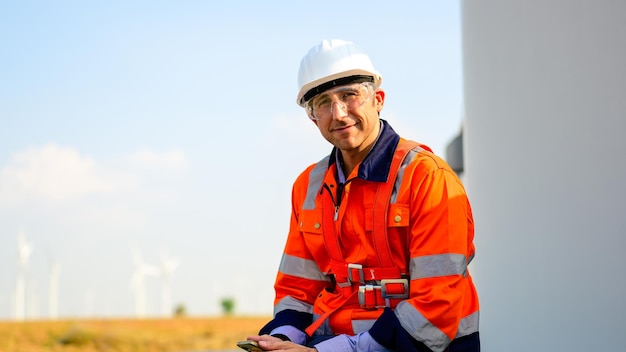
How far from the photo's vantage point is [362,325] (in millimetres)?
3258

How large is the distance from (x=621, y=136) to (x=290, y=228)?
1335mm

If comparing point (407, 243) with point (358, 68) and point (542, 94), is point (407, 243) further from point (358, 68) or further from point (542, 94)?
point (542, 94)

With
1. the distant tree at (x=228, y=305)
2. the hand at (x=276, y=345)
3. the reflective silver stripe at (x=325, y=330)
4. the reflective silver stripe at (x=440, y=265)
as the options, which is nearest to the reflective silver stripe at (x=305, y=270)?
the reflective silver stripe at (x=325, y=330)

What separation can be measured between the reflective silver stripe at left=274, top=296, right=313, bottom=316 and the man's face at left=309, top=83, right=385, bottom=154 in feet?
2.13

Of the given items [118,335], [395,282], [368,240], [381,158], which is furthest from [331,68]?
[118,335]

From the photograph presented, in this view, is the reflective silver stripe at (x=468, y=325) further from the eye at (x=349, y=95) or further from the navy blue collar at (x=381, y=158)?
the eye at (x=349, y=95)

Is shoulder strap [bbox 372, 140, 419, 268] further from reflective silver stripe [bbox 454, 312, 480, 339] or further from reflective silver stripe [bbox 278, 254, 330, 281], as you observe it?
reflective silver stripe [bbox 278, 254, 330, 281]

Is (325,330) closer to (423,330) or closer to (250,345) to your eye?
(250,345)

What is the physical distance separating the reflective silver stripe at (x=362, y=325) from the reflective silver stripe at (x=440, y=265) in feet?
0.92

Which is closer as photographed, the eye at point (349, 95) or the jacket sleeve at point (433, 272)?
the jacket sleeve at point (433, 272)

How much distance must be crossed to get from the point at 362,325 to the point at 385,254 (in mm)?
276

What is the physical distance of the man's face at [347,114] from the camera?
10.9 feet

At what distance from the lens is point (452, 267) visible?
9.97ft

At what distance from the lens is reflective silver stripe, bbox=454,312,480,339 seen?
3098 mm
